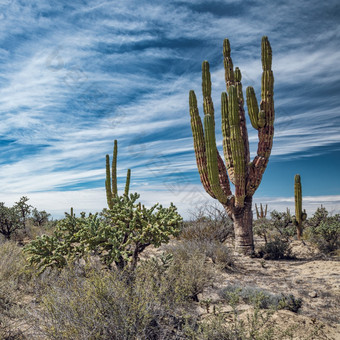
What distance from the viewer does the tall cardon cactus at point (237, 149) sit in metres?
10.7

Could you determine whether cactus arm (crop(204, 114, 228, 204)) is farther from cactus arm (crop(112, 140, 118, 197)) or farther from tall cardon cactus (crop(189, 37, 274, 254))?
cactus arm (crop(112, 140, 118, 197))

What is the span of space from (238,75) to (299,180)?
671 cm

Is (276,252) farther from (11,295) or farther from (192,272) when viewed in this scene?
(11,295)

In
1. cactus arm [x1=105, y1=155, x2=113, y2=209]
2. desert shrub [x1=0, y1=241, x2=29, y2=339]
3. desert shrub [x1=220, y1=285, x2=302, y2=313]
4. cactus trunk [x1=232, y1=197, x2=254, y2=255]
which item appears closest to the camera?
desert shrub [x1=0, y1=241, x2=29, y2=339]

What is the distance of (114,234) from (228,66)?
9.55m

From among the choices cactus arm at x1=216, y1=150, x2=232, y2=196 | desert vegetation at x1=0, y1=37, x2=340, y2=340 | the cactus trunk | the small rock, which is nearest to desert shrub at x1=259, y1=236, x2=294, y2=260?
desert vegetation at x1=0, y1=37, x2=340, y2=340

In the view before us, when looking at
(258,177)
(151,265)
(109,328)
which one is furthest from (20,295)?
(258,177)

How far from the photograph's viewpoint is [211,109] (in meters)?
11.8

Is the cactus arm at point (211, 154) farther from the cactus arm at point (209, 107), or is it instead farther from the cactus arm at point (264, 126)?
the cactus arm at point (264, 126)

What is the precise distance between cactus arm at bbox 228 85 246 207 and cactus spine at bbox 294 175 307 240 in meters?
5.37

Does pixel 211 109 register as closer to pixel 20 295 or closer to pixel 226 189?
pixel 226 189

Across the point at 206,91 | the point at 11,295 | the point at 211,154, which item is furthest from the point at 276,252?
the point at 11,295

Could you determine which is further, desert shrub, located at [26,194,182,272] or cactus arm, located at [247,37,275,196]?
cactus arm, located at [247,37,275,196]

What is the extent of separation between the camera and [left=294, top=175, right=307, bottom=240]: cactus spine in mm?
14531
